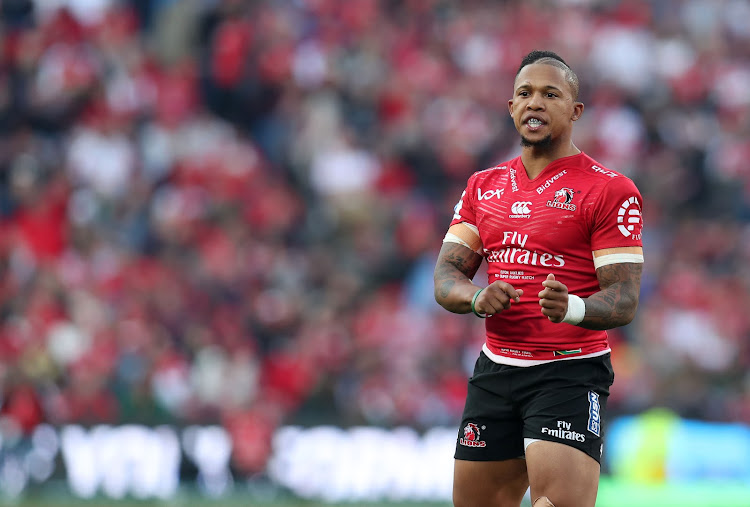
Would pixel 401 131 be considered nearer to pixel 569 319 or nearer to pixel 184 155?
pixel 184 155

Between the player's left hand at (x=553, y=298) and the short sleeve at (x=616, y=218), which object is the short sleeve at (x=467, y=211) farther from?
the player's left hand at (x=553, y=298)

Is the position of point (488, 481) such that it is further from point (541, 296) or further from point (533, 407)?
point (541, 296)

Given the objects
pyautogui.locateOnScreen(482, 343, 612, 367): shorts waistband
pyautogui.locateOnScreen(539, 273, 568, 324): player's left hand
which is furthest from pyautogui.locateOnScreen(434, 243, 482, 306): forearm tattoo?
pyautogui.locateOnScreen(539, 273, 568, 324): player's left hand

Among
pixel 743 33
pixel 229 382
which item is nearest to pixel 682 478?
pixel 229 382

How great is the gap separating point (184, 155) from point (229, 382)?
3404mm

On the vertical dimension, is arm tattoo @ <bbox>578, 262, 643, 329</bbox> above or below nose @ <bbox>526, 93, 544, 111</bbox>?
below

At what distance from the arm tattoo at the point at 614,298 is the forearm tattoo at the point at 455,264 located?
66cm

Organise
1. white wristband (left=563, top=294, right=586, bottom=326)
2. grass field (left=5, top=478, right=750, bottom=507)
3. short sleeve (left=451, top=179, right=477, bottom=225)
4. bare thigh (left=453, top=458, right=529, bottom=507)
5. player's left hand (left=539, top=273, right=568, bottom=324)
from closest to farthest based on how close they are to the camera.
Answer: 1. player's left hand (left=539, top=273, right=568, bottom=324)
2. white wristband (left=563, top=294, right=586, bottom=326)
3. bare thigh (left=453, top=458, right=529, bottom=507)
4. short sleeve (left=451, top=179, right=477, bottom=225)
5. grass field (left=5, top=478, right=750, bottom=507)

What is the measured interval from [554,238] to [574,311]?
0.44m

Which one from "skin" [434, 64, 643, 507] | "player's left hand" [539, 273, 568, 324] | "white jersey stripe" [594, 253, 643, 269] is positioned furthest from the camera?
"white jersey stripe" [594, 253, 643, 269]

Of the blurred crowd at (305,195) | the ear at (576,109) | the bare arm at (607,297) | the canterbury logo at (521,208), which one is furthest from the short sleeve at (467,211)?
the blurred crowd at (305,195)

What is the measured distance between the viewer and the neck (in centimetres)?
509

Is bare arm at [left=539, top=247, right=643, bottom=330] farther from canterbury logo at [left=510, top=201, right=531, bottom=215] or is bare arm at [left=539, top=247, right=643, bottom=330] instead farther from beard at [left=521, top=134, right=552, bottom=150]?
beard at [left=521, top=134, right=552, bottom=150]

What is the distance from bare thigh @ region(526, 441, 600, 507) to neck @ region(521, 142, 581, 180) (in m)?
1.21
